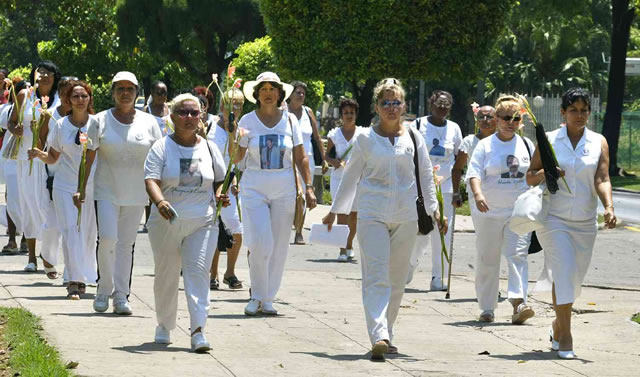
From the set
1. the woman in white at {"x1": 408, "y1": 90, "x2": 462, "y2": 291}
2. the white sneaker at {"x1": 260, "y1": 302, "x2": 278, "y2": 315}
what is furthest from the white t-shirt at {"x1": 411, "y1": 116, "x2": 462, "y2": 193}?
the white sneaker at {"x1": 260, "y1": 302, "x2": 278, "y2": 315}

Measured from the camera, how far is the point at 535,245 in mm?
10359

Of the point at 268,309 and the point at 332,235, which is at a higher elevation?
the point at 332,235

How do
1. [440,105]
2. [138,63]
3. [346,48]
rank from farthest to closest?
[138,63] < [346,48] < [440,105]

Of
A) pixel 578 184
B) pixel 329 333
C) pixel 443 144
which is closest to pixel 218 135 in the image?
pixel 443 144

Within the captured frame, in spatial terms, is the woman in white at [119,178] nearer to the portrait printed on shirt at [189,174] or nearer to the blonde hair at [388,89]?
the portrait printed on shirt at [189,174]

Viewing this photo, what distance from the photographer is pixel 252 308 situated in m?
10.7

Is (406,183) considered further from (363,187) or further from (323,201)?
(323,201)

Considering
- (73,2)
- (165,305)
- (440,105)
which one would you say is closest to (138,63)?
(73,2)

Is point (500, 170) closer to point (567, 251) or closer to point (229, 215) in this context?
point (567, 251)

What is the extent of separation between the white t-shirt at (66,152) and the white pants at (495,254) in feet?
11.2

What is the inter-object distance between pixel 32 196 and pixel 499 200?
17.4 ft

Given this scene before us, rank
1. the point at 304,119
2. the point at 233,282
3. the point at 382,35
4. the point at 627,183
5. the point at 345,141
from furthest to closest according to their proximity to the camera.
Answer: the point at 627,183 < the point at 382,35 < the point at 345,141 < the point at 304,119 < the point at 233,282

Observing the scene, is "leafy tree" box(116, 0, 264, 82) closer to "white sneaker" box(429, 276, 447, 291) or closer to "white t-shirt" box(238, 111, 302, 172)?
"white sneaker" box(429, 276, 447, 291)

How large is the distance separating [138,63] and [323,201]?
95.1 feet
